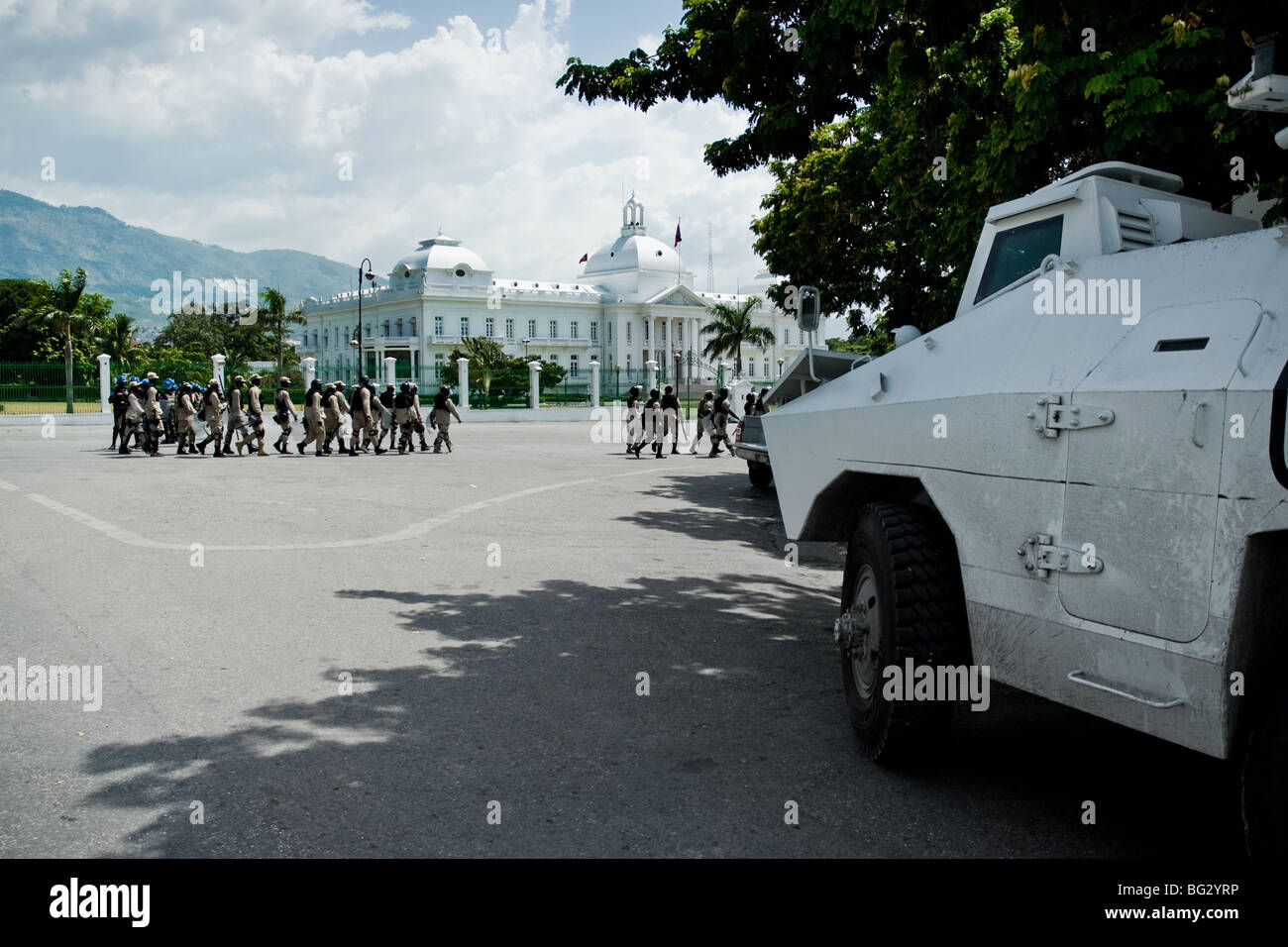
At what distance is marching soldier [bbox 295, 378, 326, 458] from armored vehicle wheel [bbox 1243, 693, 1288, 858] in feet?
69.2

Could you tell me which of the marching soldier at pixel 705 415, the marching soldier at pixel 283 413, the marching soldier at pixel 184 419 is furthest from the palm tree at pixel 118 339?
the marching soldier at pixel 705 415

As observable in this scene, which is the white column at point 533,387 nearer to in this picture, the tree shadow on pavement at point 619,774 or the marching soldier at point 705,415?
the marching soldier at point 705,415

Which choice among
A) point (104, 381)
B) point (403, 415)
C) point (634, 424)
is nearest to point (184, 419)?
point (403, 415)

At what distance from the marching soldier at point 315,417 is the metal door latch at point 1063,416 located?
66.6 ft

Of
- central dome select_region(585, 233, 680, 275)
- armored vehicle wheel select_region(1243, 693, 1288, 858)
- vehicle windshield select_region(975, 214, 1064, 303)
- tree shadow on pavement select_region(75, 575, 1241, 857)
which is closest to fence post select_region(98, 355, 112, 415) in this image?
tree shadow on pavement select_region(75, 575, 1241, 857)

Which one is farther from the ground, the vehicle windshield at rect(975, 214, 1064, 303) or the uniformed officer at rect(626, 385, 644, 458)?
the vehicle windshield at rect(975, 214, 1064, 303)

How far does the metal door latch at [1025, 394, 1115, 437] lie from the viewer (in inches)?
115

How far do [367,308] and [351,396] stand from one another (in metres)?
78.3

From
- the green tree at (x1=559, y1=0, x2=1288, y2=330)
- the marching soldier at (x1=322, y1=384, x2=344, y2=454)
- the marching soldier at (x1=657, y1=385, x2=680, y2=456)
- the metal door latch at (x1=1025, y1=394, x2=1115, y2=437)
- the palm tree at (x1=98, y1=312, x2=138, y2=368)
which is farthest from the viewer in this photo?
the palm tree at (x1=98, y1=312, x2=138, y2=368)

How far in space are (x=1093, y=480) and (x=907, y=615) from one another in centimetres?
103
